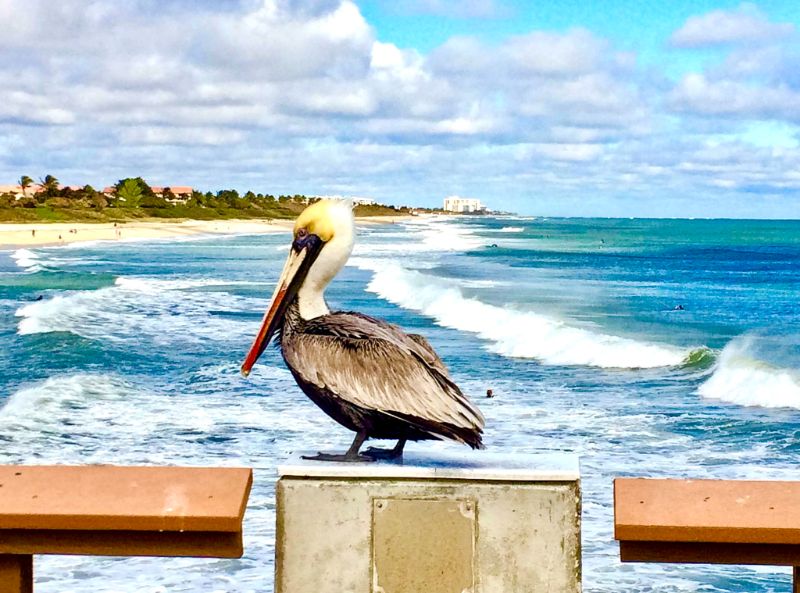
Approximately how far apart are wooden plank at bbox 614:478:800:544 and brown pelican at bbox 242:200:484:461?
Result: 1.87ft

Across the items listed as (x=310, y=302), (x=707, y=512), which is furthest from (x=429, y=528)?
(x=310, y=302)

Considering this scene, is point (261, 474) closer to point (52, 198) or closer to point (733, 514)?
point (733, 514)

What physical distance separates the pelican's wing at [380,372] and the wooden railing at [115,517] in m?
0.54

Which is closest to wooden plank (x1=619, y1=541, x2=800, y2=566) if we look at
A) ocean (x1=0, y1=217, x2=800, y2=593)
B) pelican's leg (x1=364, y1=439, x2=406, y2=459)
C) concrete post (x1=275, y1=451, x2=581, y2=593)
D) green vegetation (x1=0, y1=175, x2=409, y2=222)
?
concrete post (x1=275, y1=451, x2=581, y2=593)

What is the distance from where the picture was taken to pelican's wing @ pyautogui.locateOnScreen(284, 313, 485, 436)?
3.04 metres

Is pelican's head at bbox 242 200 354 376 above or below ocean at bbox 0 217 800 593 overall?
above

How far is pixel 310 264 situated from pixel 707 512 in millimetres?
1423

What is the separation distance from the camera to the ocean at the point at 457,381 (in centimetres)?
656

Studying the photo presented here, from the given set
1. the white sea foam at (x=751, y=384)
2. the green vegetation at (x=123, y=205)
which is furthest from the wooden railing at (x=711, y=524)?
the green vegetation at (x=123, y=205)

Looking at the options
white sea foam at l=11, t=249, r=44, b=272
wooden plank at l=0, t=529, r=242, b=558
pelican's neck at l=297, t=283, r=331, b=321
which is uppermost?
pelican's neck at l=297, t=283, r=331, b=321

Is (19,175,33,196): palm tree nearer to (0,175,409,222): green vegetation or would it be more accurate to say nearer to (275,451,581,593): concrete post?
(0,175,409,222): green vegetation

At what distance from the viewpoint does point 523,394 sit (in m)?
13.0

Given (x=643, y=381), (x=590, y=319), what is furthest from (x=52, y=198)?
(x=643, y=381)

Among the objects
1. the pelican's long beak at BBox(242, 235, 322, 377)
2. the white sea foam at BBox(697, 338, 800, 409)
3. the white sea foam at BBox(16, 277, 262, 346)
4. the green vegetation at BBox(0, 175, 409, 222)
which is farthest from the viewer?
the green vegetation at BBox(0, 175, 409, 222)
